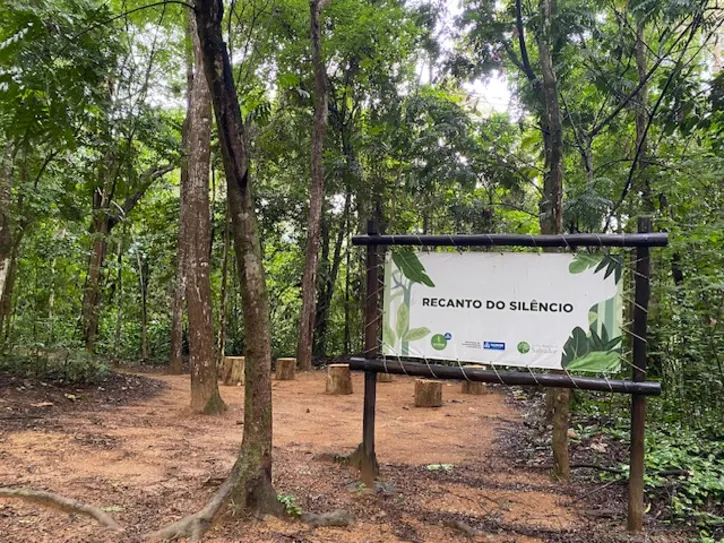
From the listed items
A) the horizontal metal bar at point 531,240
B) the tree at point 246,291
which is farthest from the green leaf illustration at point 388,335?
the tree at point 246,291

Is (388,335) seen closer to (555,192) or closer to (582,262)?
(582,262)

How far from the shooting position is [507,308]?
3.95 meters

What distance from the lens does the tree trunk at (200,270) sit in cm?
679

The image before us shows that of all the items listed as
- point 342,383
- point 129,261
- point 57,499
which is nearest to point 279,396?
point 342,383

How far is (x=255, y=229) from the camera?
3402 mm

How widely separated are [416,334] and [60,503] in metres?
2.81

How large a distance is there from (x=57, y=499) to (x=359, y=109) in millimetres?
13568

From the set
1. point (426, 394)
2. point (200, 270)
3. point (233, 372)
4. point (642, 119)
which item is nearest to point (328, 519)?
point (200, 270)

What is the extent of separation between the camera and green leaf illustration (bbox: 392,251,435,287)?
4254 mm

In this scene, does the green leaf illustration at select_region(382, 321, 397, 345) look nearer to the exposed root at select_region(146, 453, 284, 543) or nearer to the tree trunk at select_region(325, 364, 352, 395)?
the exposed root at select_region(146, 453, 284, 543)

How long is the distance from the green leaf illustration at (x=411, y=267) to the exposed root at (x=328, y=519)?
75.2 inches

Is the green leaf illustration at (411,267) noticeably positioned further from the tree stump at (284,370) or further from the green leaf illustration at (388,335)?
the tree stump at (284,370)

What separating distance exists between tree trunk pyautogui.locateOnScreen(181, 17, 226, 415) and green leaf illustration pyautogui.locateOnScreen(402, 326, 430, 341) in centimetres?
358

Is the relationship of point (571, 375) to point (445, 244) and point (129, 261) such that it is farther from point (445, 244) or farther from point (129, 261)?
Result: point (129, 261)
